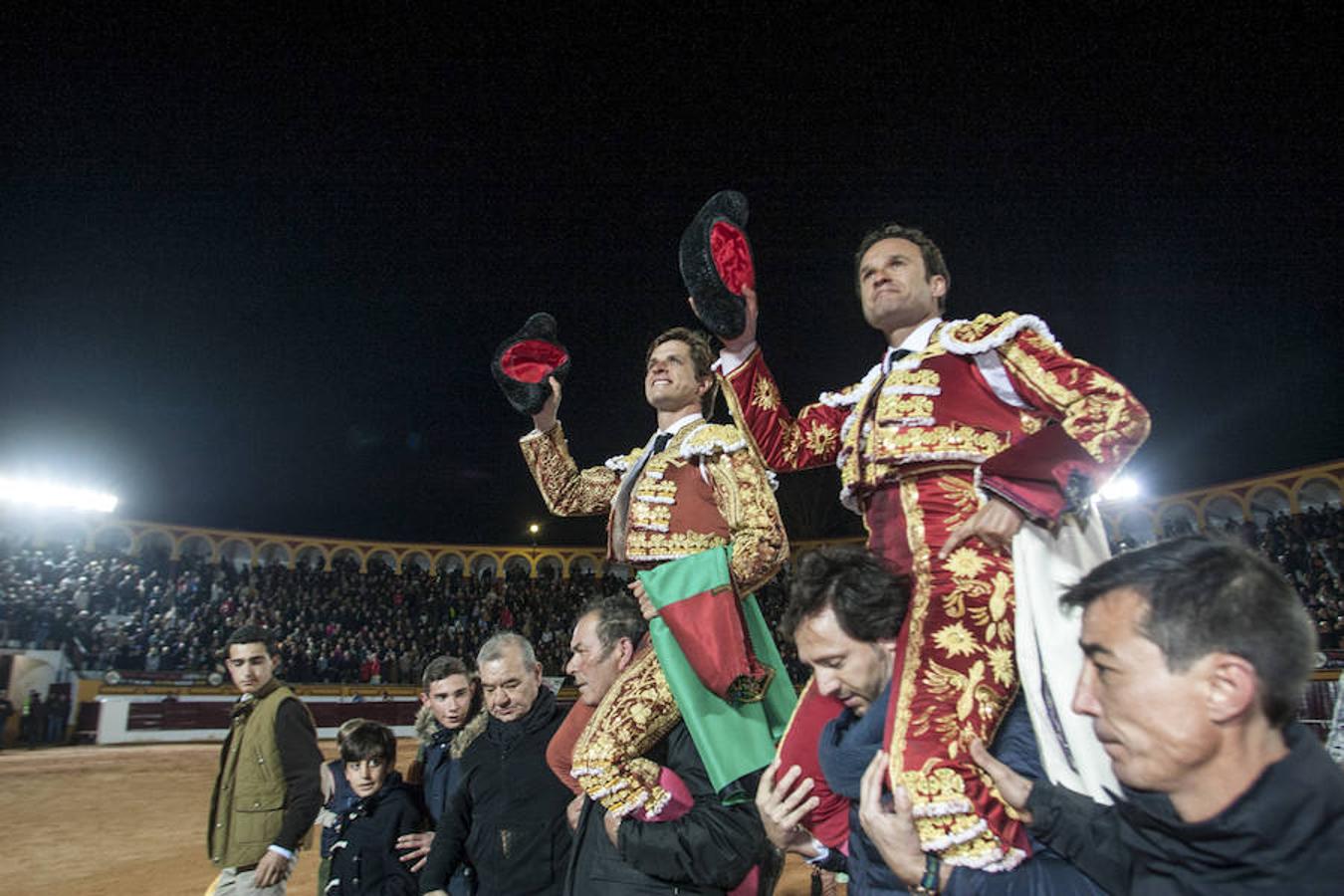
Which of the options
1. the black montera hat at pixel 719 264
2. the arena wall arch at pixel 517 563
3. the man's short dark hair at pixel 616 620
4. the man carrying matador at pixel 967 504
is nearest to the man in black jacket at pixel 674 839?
the man's short dark hair at pixel 616 620

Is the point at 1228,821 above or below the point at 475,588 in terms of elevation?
below

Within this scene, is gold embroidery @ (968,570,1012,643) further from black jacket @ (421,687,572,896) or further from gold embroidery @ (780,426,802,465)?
black jacket @ (421,687,572,896)

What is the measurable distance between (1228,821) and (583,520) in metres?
31.1

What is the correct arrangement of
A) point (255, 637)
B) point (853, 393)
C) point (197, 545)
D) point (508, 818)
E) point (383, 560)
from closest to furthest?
point (853, 393), point (508, 818), point (255, 637), point (197, 545), point (383, 560)

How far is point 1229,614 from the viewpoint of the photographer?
125 cm

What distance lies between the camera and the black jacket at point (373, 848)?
3932 mm

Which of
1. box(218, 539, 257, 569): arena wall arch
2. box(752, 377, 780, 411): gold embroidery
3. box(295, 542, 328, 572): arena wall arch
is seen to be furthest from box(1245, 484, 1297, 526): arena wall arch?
box(218, 539, 257, 569): arena wall arch

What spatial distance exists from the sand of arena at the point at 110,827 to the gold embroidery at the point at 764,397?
5.10 meters

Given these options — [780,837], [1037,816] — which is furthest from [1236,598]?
[780,837]

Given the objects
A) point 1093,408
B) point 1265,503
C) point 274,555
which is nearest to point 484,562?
point 274,555

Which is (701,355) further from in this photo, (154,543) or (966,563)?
(154,543)

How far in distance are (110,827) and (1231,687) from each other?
10.9m

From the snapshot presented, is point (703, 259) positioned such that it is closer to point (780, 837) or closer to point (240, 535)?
point (780, 837)

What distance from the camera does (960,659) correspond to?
1.92 meters
